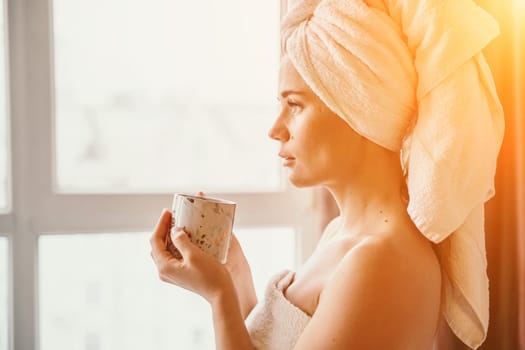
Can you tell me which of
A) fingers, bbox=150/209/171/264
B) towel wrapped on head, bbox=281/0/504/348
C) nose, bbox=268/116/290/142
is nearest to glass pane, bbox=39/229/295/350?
fingers, bbox=150/209/171/264

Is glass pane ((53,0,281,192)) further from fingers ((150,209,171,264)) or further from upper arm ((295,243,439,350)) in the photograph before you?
upper arm ((295,243,439,350))

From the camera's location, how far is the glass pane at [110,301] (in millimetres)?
1462

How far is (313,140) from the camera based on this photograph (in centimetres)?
86

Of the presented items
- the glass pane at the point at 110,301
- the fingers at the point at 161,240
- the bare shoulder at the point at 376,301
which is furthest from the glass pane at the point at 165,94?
the bare shoulder at the point at 376,301

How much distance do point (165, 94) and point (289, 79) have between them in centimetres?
74

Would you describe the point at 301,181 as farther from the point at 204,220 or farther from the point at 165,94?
the point at 165,94

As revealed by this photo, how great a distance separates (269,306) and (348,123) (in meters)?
0.35

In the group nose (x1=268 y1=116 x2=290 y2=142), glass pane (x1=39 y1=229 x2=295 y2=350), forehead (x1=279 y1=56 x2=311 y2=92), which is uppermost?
forehead (x1=279 y1=56 x2=311 y2=92)

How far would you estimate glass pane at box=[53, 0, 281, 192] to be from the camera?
1476mm

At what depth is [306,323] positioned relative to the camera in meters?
0.84

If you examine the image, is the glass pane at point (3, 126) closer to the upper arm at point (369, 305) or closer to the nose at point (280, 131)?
the nose at point (280, 131)

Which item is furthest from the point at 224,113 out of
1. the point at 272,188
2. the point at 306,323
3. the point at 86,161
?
Result: the point at 306,323

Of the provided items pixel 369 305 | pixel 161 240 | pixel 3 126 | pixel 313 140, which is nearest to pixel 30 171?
pixel 3 126

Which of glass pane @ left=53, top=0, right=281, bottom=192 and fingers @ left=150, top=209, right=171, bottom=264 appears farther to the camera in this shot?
glass pane @ left=53, top=0, right=281, bottom=192
